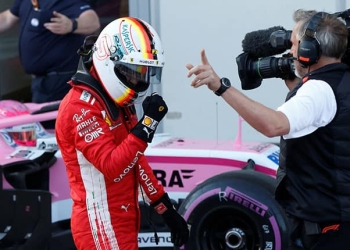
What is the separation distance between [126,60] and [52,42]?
3.55 metres

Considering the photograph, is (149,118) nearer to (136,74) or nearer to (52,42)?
(136,74)

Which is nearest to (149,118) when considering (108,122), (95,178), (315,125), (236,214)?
(108,122)

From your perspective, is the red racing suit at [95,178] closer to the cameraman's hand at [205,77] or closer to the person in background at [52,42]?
the cameraman's hand at [205,77]

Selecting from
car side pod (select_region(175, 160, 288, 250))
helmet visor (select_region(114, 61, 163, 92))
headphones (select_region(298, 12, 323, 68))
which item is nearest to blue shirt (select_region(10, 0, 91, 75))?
car side pod (select_region(175, 160, 288, 250))

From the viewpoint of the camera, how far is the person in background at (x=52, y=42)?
709 centimetres

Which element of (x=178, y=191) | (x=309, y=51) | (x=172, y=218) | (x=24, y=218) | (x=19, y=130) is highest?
(x=309, y=51)

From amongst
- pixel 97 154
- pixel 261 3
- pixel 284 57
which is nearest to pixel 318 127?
pixel 284 57

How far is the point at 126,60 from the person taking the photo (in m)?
3.71

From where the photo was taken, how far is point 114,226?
3.71 meters

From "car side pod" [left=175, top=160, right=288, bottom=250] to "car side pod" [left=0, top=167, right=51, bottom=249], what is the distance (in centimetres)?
81

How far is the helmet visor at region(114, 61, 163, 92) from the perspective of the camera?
3729 mm

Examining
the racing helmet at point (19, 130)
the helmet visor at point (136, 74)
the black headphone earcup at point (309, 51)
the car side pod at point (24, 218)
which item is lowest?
the car side pod at point (24, 218)

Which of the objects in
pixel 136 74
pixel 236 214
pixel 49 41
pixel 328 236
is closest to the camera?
pixel 328 236

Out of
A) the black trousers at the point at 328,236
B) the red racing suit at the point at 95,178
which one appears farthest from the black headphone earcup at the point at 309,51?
the red racing suit at the point at 95,178
